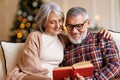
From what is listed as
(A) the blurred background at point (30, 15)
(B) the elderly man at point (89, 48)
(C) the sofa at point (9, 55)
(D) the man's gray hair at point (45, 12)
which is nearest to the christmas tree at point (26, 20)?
(A) the blurred background at point (30, 15)

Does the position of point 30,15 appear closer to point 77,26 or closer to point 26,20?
point 26,20

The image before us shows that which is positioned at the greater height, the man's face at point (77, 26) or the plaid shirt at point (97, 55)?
the man's face at point (77, 26)

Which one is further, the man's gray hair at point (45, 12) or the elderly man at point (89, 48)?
the man's gray hair at point (45, 12)

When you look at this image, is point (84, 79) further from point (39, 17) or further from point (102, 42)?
point (39, 17)

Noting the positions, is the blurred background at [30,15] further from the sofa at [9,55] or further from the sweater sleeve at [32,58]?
→ the sweater sleeve at [32,58]

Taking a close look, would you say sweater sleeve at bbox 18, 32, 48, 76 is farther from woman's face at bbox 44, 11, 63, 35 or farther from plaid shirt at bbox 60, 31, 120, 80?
plaid shirt at bbox 60, 31, 120, 80

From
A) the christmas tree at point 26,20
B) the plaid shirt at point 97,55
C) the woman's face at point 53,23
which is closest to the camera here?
the plaid shirt at point 97,55

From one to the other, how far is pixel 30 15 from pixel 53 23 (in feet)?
7.48

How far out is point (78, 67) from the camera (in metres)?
1.56

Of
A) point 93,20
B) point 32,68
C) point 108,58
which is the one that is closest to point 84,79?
point 108,58

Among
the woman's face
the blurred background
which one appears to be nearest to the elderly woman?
the woman's face

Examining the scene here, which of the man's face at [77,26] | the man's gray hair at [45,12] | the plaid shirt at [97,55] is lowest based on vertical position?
the plaid shirt at [97,55]

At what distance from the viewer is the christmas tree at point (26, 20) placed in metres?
4.04

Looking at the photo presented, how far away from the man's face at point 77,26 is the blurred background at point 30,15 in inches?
84.1
